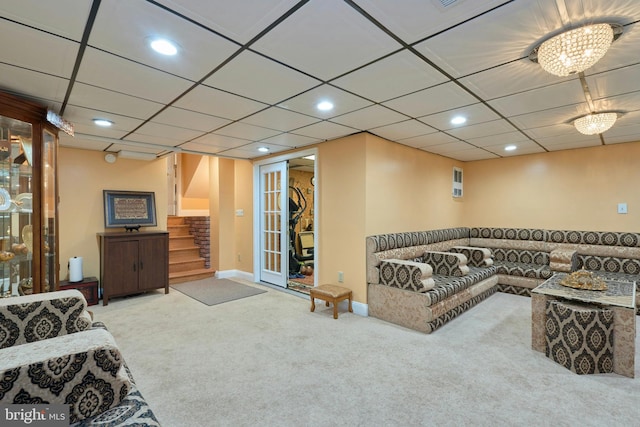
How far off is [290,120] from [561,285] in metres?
3.04

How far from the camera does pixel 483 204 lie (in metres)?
Answer: 5.55

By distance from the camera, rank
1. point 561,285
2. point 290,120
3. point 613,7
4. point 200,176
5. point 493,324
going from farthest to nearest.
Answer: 1. point 200,176
2. point 493,324
3. point 290,120
4. point 561,285
5. point 613,7

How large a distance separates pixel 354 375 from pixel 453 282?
1864mm

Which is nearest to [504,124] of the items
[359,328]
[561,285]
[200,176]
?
[561,285]

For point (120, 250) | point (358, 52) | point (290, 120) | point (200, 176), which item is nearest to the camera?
point (358, 52)

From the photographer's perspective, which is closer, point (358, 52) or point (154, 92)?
point (358, 52)

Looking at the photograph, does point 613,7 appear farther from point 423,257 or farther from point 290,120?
point 423,257

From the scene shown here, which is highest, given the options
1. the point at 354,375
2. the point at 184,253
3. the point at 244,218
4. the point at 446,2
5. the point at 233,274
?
the point at 446,2

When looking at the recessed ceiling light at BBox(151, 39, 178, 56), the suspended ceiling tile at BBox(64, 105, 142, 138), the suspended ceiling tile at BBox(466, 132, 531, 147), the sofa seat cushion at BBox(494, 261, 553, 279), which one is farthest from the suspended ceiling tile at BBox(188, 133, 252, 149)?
the sofa seat cushion at BBox(494, 261, 553, 279)

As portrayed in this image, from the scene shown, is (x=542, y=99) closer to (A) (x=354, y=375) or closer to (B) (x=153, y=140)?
(A) (x=354, y=375)

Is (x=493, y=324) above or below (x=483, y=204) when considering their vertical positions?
below

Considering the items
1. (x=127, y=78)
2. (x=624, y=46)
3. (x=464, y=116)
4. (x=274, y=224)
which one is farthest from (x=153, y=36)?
(x=274, y=224)

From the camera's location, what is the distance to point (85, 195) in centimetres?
446

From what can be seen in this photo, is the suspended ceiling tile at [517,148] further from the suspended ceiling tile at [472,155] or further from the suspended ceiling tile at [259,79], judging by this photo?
the suspended ceiling tile at [259,79]
